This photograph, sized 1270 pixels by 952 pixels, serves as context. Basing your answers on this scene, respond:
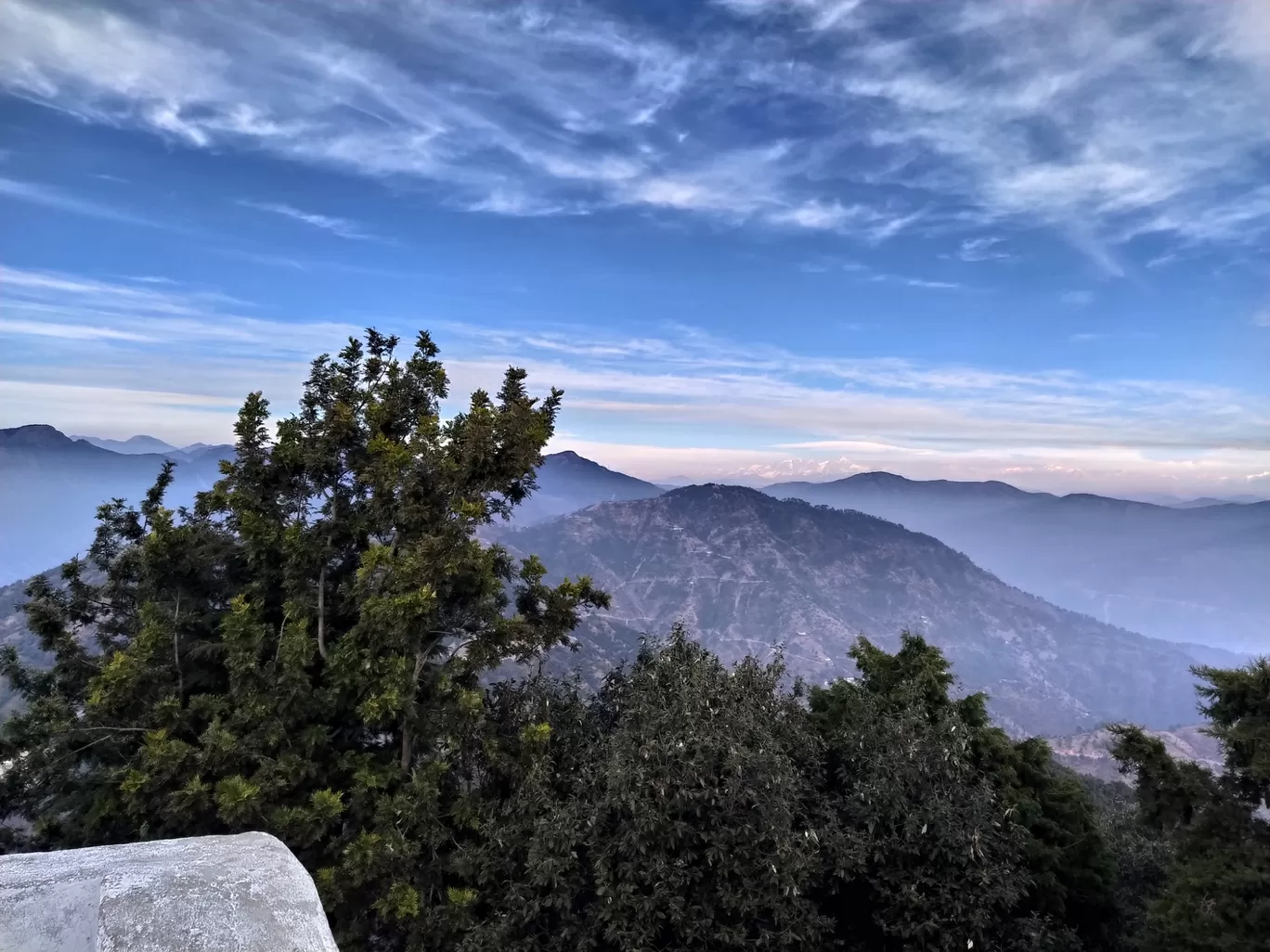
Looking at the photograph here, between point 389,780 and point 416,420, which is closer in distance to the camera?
point 389,780

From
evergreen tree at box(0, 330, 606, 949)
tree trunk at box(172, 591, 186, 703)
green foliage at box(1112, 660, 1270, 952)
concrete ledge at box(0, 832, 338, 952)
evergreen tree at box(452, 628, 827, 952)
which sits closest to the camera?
concrete ledge at box(0, 832, 338, 952)

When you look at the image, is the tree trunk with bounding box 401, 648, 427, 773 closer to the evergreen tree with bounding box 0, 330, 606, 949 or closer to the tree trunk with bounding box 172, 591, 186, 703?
the evergreen tree with bounding box 0, 330, 606, 949

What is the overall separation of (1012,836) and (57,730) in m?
17.0

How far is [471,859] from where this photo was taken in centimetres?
1182

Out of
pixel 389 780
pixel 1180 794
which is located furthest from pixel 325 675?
pixel 1180 794

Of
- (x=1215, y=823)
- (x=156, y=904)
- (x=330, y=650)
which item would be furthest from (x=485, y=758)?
(x=1215, y=823)

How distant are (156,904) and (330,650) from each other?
9.13 meters

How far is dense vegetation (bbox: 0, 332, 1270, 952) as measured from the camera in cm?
1069

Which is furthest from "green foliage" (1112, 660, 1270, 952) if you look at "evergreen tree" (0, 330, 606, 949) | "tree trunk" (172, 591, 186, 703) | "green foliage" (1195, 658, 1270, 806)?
"tree trunk" (172, 591, 186, 703)

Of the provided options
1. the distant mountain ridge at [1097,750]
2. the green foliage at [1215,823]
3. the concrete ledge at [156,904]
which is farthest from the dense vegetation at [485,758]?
the distant mountain ridge at [1097,750]

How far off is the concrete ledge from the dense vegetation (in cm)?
609

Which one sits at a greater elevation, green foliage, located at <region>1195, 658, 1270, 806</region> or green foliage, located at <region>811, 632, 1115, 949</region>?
green foliage, located at <region>1195, 658, 1270, 806</region>

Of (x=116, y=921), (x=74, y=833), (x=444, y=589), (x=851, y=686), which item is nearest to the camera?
(x=116, y=921)

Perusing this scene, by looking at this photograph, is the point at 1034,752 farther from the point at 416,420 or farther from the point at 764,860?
the point at 416,420
